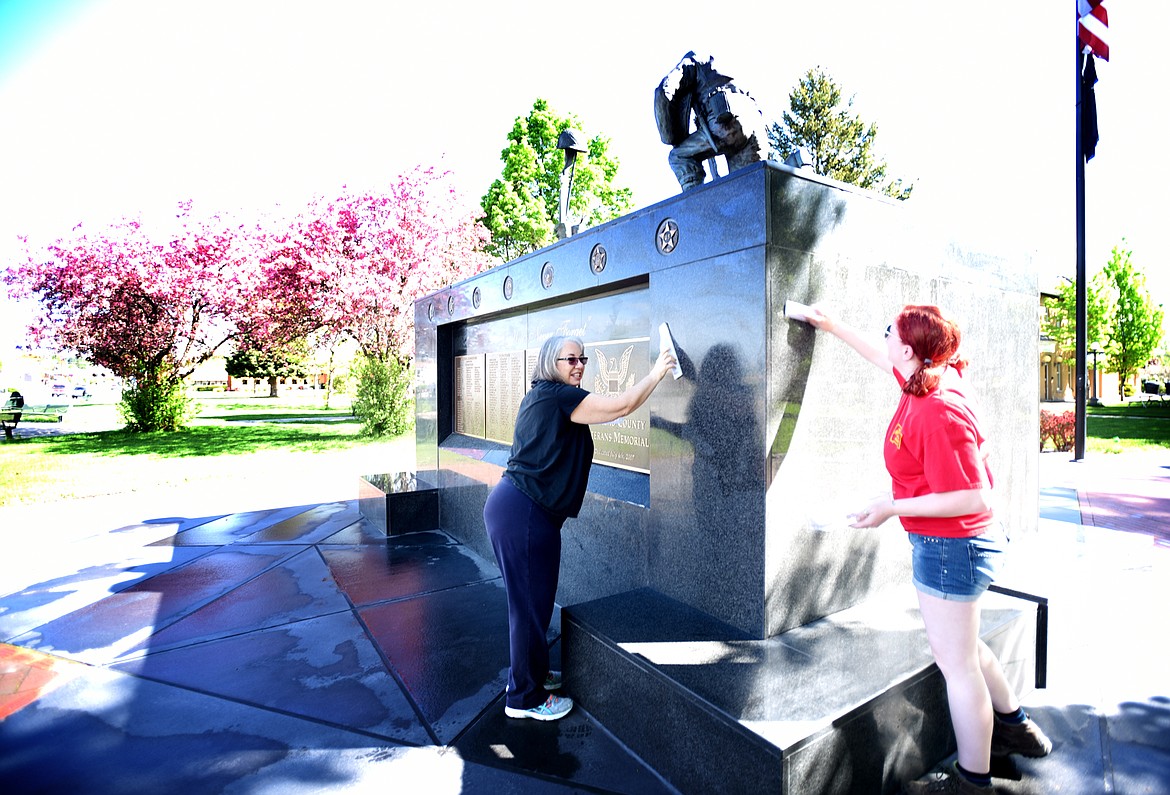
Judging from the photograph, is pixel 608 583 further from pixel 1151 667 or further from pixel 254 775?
pixel 1151 667

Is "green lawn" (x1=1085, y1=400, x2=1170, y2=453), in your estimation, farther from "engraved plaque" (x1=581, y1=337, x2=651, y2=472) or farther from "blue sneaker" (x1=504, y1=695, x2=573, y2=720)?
"blue sneaker" (x1=504, y1=695, x2=573, y2=720)

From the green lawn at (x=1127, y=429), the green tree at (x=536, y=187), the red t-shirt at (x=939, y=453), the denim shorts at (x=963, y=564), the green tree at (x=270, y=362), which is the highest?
the green tree at (x=536, y=187)

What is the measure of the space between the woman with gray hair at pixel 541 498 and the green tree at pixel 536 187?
2702cm

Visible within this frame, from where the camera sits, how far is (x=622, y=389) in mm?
4551

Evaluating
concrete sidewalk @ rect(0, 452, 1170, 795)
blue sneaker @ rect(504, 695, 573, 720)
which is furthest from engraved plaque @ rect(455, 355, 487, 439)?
blue sneaker @ rect(504, 695, 573, 720)

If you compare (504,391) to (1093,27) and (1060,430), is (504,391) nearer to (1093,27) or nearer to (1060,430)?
(1093,27)

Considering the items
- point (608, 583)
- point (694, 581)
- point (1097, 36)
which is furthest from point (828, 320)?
point (1097, 36)

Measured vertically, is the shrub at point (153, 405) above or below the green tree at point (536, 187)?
below

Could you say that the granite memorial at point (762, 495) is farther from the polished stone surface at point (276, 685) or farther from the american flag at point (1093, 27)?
the american flag at point (1093, 27)

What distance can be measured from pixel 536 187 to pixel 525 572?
97.1 feet

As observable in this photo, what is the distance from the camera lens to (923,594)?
7.87ft

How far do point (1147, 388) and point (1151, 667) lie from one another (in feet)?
178

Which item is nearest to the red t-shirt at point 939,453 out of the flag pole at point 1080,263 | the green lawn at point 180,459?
the flag pole at point 1080,263

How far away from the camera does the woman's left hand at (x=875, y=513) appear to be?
237 cm
